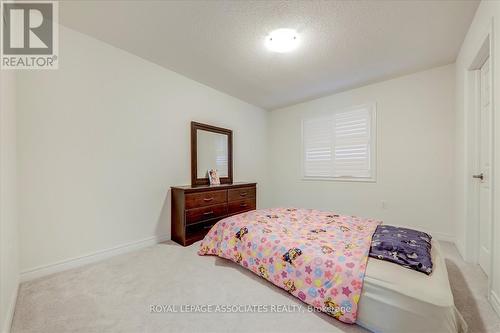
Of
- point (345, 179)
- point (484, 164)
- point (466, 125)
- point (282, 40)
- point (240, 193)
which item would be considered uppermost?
point (282, 40)

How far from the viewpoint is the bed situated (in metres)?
1.15

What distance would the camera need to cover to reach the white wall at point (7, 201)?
4.05ft

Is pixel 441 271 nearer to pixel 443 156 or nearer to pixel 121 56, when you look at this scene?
pixel 443 156

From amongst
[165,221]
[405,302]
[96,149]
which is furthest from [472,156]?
[96,149]

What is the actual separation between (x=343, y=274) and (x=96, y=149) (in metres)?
2.61

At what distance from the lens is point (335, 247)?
5.35ft

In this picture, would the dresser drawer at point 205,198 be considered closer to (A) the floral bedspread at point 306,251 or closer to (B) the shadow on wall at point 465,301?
(A) the floral bedspread at point 306,251

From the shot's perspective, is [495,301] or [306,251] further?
[306,251]

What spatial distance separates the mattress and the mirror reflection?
8.64ft

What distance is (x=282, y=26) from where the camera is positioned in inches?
80.7

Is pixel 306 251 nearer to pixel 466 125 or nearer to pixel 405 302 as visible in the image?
pixel 405 302

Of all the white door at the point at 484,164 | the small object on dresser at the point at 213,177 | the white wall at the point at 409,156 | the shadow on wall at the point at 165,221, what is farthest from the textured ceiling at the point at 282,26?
the shadow on wall at the point at 165,221

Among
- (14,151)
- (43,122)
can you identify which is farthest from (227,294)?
(43,122)

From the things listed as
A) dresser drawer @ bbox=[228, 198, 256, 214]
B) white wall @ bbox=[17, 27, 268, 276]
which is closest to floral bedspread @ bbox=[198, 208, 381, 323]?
dresser drawer @ bbox=[228, 198, 256, 214]
